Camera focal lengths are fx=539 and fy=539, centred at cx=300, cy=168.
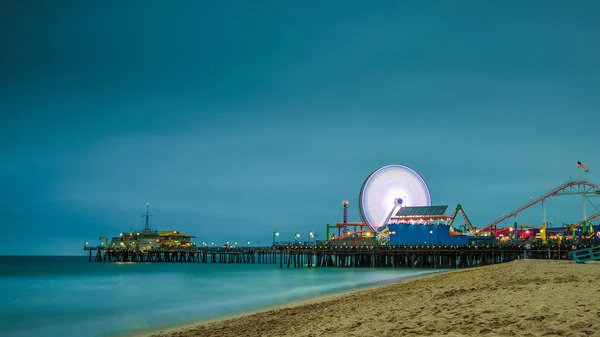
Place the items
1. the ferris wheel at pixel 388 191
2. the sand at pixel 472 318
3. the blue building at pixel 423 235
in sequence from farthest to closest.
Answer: the ferris wheel at pixel 388 191 < the blue building at pixel 423 235 < the sand at pixel 472 318

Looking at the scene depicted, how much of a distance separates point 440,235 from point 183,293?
47.1m

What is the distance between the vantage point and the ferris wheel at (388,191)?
83125 millimetres

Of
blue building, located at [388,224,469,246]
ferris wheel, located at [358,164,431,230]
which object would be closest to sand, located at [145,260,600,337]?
blue building, located at [388,224,469,246]

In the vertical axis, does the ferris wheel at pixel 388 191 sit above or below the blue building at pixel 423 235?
above

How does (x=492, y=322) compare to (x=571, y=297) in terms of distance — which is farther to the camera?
A: (x=571, y=297)

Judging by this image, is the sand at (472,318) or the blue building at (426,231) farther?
the blue building at (426,231)

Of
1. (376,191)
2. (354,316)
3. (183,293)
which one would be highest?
(376,191)

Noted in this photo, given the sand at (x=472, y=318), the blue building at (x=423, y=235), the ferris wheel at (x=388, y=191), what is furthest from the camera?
the ferris wheel at (x=388, y=191)

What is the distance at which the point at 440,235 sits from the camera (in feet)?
247

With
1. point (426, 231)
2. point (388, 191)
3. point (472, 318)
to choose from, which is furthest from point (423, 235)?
point (472, 318)

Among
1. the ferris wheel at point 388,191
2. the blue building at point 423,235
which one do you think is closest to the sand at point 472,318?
the blue building at point 423,235

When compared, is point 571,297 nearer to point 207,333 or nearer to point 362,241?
point 207,333

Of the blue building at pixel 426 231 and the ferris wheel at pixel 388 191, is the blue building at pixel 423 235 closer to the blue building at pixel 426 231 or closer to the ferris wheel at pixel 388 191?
the blue building at pixel 426 231

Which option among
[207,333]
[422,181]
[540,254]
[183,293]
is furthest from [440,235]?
[207,333]
